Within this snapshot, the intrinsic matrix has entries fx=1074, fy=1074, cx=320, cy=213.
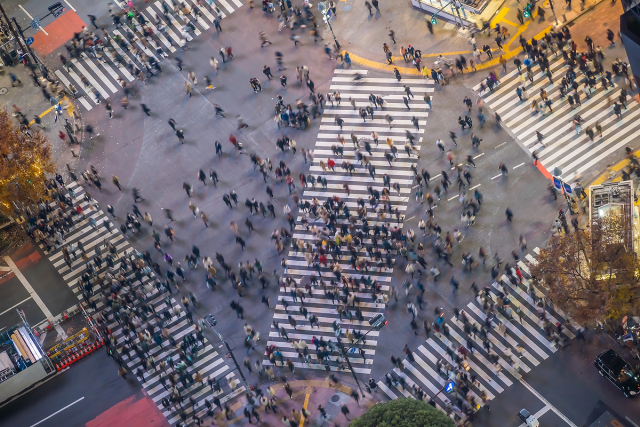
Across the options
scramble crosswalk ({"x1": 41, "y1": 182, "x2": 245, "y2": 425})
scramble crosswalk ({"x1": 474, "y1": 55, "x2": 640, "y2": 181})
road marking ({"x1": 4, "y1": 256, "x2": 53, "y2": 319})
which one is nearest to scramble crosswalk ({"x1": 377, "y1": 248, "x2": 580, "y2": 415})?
scramble crosswalk ({"x1": 474, "y1": 55, "x2": 640, "y2": 181})

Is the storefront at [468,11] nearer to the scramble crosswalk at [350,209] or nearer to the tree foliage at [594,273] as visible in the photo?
the scramble crosswalk at [350,209]

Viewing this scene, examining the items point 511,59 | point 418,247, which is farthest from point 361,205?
point 511,59

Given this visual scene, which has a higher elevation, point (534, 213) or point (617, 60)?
point (617, 60)

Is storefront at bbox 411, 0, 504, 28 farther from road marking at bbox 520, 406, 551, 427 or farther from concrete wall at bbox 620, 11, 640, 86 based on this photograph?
road marking at bbox 520, 406, 551, 427

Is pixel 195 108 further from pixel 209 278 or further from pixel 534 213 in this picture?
pixel 534 213

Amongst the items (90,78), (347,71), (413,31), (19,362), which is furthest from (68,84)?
(413,31)

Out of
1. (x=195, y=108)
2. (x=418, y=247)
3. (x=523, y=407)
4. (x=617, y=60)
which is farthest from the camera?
(x=195, y=108)

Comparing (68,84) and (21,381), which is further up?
(68,84)

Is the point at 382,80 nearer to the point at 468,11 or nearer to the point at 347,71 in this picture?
the point at 347,71
